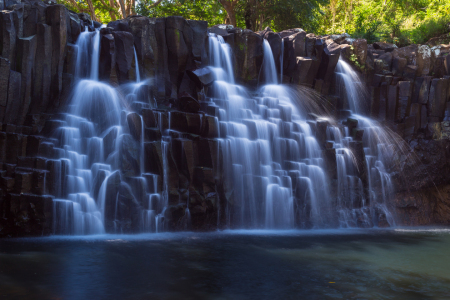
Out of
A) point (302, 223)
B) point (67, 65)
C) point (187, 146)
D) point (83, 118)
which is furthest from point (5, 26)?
point (302, 223)

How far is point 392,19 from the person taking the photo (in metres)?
36.0

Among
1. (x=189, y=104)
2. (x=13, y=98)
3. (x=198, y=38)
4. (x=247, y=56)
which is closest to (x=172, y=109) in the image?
(x=189, y=104)

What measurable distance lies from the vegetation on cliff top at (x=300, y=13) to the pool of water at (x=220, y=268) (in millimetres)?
20870

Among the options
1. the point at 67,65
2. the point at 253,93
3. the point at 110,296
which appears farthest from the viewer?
the point at 253,93

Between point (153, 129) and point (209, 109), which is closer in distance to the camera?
point (153, 129)

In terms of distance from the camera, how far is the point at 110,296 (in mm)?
7777

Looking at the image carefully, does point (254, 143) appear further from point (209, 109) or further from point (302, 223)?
point (302, 223)

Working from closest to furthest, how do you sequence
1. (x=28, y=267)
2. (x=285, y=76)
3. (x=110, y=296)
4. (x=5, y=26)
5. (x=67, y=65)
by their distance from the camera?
(x=110, y=296)
(x=28, y=267)
(x=5, y=26)
(x=67, y=65)
(x=285, y=76)

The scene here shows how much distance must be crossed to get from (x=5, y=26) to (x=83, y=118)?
171 inches

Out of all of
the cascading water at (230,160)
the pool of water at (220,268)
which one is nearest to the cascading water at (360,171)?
the cascading water at (230,160)

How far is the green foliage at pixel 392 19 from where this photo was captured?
30.0 meters

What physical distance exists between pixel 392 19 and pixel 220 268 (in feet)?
108

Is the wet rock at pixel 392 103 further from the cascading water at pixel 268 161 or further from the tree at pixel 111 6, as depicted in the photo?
the tree at pixel 111 6

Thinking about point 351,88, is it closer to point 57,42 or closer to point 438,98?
point 438,98
